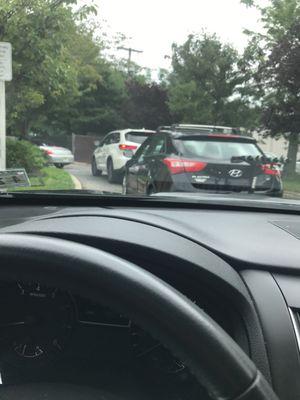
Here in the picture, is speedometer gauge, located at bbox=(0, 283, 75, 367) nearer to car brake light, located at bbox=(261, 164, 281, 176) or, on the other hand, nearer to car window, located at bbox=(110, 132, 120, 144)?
car brake light, located at bbox=(261, 164, 281, 176)

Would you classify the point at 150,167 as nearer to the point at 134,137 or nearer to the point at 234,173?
the point at 234,173

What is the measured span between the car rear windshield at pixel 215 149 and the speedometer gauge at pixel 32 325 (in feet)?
20.3

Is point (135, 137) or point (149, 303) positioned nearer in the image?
point (149, 303)

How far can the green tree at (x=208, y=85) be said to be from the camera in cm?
2700

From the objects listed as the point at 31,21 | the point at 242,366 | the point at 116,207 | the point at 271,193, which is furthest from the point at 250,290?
the point at 31,21

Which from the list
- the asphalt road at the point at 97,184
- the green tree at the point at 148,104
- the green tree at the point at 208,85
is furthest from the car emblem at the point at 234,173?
the green tree at the point at 148,104

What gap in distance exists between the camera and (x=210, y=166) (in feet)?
25.7

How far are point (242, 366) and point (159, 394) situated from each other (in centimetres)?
64

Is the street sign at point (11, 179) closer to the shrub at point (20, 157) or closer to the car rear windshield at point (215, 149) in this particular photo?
the car rear windshield at point (215, 149)

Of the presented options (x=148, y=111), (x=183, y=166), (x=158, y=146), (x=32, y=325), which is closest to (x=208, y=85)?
(x=148, y=111)

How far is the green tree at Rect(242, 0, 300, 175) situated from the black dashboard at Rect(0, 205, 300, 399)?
18477 mm

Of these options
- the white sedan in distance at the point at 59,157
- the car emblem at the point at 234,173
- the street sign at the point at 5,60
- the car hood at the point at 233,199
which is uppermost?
the street sign at the point at 5,60

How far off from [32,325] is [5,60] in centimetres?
617

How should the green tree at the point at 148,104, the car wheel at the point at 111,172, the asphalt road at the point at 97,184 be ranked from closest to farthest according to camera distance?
1. the asphalt road at the point at 97,184
2. the car wheel at the point at 111,172
3. the green tree at the point at 148,104
